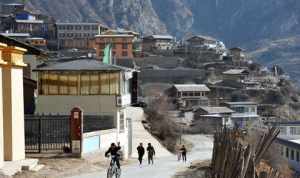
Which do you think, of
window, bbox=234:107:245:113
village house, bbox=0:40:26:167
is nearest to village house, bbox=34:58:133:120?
village house, bbox=0:40:26:167

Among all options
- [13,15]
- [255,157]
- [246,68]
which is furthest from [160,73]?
[255,157]

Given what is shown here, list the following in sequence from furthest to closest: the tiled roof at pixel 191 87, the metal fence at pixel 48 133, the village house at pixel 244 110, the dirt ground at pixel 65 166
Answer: the tiled roof at pixel 191 87, the village house at pixel 244 110, the metal fence at pixel 48 133, the dirt ground at pixel 65 166

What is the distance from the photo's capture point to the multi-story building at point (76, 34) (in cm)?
13291

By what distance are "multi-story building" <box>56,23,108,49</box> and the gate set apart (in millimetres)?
106507

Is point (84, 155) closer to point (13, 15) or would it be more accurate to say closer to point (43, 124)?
point (43, 124)

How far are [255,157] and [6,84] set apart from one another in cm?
905

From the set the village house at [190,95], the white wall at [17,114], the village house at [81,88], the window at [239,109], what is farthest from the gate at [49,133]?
the window at [239,109]

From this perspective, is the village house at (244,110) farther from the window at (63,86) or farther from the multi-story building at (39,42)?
the window at (63,86)

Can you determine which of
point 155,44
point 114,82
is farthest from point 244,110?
point 114,82

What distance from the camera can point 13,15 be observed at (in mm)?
144000

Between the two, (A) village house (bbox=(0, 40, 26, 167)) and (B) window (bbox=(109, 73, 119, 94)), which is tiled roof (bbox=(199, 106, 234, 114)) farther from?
(A) village house (bbox=(0, 40, 26, 167))

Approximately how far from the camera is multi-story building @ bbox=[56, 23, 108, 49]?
133 m

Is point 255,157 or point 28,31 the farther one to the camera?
point 28,31

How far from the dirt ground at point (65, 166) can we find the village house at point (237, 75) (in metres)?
88.7
